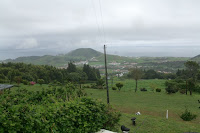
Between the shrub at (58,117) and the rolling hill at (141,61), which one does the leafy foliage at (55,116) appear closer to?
the shrub at (58,117)

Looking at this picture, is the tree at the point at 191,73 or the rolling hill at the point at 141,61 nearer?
the tree at the point at 191,73

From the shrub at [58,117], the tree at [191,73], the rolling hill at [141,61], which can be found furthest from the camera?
the rolling hill at [141,61]

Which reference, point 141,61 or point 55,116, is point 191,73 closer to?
point 55,116

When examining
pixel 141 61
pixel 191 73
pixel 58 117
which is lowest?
pixel 191 73

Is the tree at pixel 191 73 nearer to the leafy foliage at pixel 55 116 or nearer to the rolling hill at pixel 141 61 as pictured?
the leafy foliage at pixel 55 116

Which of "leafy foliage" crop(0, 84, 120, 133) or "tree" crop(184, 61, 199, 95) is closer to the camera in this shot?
"leafy foliage" crop(0, 84, 120, 133)

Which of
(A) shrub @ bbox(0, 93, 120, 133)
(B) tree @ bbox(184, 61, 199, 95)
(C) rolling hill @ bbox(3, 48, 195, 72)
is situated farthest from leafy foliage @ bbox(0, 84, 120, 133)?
(C) rolling hill @ bbox(3, 48, 195, 72)

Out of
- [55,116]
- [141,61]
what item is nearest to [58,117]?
[55,116]

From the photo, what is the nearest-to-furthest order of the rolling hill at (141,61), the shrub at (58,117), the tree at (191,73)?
the shrub at (58,117) < the tree at (191,73) < the rolling hill at (141,61)

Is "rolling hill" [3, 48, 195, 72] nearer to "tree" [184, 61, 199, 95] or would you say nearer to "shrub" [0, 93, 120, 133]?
"tree" [184, 61, 199, 95]

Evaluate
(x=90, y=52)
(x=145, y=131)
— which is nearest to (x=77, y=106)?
(x=145, y=131)

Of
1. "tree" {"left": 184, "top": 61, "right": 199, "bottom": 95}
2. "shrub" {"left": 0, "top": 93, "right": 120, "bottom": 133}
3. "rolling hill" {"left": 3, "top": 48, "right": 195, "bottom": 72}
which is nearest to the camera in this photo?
"shrub" {"left": 0, "top": 93, "right": 120, "bottom": 133}

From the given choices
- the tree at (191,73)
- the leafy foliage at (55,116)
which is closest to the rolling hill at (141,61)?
the tree at (191,73)

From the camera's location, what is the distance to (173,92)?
24.7 metres
